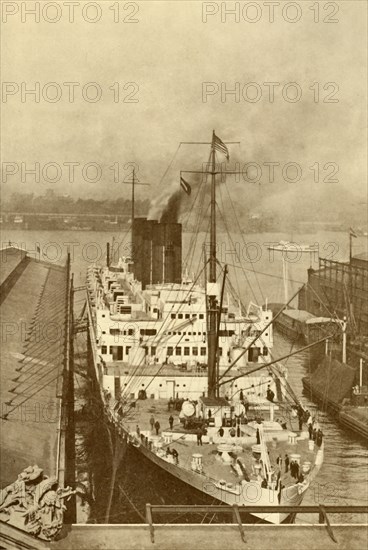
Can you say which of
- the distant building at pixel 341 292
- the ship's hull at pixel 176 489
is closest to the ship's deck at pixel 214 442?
the ship's hull at pixel 176 489

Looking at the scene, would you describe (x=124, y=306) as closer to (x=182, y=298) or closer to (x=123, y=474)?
(x=182, y=298)

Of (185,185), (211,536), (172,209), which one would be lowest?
(211,536)

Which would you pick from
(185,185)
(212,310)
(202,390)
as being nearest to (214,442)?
(202,390)

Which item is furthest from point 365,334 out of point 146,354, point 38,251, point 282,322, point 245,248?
point 38,251

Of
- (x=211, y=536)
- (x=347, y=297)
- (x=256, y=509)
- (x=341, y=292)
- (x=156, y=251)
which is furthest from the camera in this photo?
(x=156, y=251)

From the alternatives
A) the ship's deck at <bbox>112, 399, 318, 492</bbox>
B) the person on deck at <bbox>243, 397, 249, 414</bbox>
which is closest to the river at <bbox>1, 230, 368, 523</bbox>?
the ship's deck at <bbox>112, 399, 318, 492</bbox>

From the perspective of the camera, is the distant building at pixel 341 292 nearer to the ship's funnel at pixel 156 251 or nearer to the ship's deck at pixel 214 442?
the ship's deck at pixel 214 442

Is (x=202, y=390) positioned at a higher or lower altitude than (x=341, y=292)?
lower

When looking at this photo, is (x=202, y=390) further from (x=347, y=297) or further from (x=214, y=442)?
(x=347, y=297)
